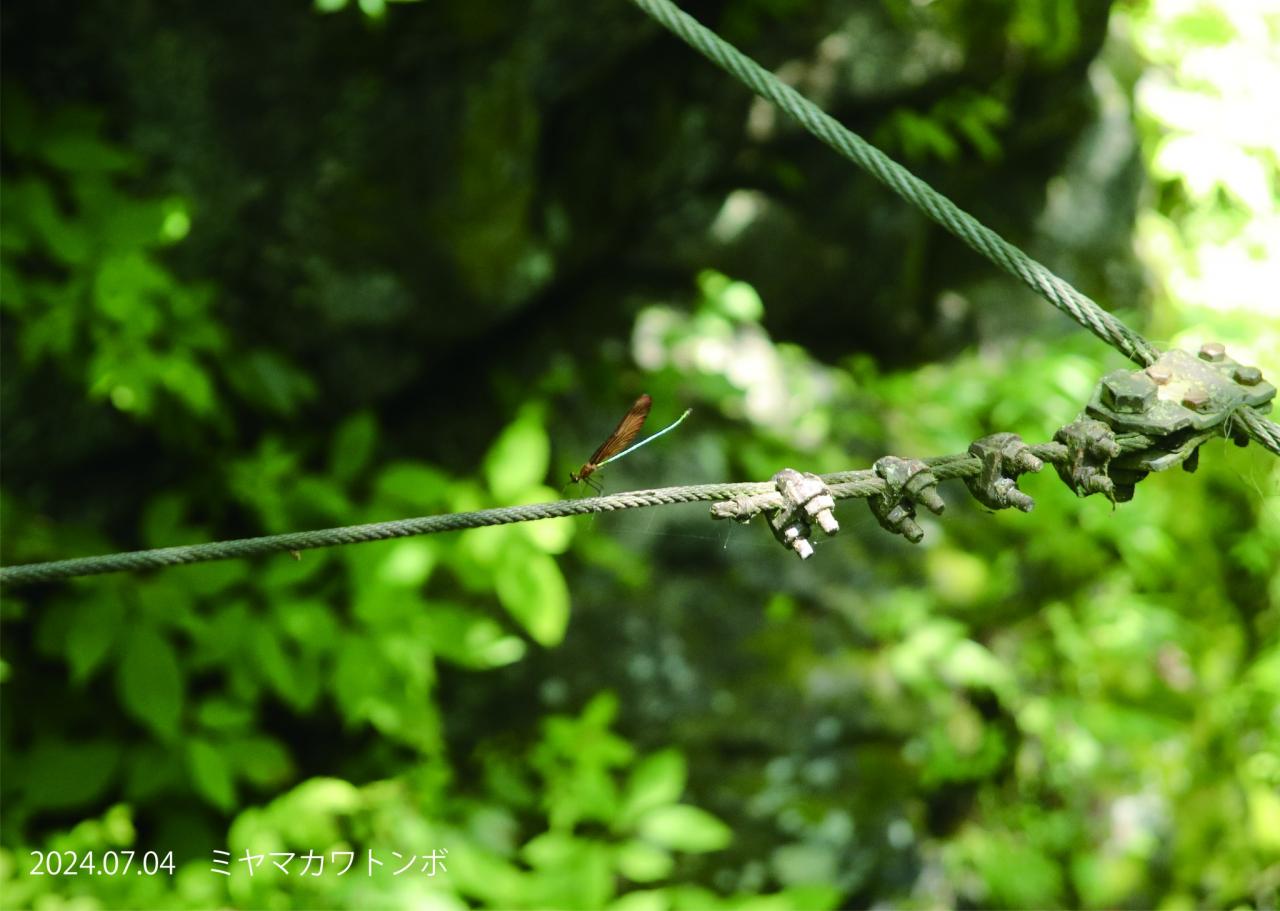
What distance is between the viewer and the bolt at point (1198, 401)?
1062 mm

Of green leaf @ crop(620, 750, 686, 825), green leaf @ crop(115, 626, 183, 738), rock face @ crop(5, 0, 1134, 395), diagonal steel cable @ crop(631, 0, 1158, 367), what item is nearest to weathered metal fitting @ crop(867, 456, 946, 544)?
diagonal steel cable @ crop(631, 0, 1158, 367)

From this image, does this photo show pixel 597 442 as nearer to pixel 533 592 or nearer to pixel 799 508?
pixel 533 592

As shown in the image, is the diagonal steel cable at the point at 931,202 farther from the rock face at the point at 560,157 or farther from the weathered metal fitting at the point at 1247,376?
the rock face at the point at 560,157

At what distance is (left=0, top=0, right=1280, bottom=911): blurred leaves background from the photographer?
2.21 meters

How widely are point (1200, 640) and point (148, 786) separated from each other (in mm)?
3232

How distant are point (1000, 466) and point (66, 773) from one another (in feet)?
7.34


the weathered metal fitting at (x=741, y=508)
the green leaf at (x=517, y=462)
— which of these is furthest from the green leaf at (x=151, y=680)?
the weathered metal fitting at (x=741, y=508)

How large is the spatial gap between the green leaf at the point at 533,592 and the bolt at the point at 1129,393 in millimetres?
1342

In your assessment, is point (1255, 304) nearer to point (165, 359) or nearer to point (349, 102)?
point (349, 102)

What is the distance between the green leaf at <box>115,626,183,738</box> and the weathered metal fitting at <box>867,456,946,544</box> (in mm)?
1653

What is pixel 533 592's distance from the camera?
2.17m

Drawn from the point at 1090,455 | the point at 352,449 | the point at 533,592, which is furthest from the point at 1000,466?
the point at 352,449

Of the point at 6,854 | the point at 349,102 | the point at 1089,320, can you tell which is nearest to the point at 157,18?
the point at 349,102

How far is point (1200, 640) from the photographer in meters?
3.45
